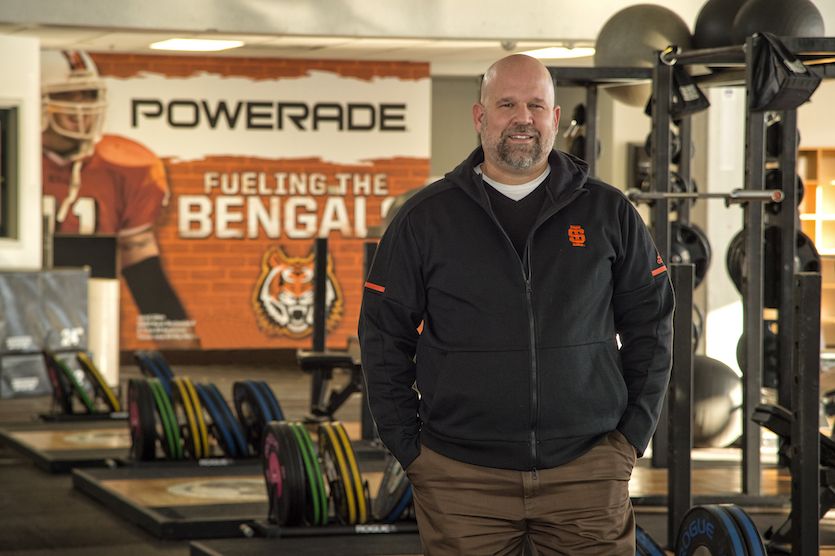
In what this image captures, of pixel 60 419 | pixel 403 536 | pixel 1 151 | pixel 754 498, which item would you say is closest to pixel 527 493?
pixel 403 536

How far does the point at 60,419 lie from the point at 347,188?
435 cm

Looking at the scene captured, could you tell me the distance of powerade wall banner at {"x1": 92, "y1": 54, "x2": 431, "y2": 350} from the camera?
9945 millimetres

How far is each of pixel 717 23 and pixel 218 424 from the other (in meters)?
3.28

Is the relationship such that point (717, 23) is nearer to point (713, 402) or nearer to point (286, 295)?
point (713, 402)

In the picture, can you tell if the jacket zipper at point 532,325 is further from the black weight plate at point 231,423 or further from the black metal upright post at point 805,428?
the black weight plate at point 231,423

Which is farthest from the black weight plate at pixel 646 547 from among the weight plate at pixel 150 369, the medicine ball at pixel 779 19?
the weight plate at pixel 150 369

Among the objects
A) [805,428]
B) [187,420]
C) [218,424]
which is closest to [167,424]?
[187,420]

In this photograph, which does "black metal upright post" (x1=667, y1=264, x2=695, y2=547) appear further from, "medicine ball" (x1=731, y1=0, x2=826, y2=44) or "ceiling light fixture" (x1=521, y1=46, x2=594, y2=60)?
"ceiling light fixture" (x1=521, y1=46, x2=594, y2=60)

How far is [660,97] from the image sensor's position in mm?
5008

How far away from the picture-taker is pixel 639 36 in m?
5.38

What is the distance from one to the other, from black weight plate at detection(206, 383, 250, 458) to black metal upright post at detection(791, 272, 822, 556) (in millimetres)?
3093

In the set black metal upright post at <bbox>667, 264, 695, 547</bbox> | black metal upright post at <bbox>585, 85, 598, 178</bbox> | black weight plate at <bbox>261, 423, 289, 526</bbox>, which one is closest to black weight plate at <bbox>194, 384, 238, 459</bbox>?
black weight plate at <bbox>261, 423, 289, 526</bbox>

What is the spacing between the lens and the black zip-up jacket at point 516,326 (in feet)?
6.46

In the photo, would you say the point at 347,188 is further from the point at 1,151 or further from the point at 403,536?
the point at 403,536
